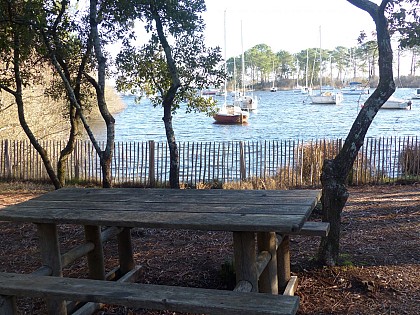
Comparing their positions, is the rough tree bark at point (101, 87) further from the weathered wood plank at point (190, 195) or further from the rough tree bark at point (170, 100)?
the weathered wood plank at point (190, 195)

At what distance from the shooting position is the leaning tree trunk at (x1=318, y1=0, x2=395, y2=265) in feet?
15.7

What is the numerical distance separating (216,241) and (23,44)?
4882 mm

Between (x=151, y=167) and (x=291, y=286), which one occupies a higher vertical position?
(x=291, y=286)

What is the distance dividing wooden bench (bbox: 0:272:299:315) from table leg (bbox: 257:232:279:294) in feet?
3.72

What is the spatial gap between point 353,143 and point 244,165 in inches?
373

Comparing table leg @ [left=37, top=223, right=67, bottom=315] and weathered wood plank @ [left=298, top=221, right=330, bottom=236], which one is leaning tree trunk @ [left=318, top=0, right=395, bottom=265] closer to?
weathered wood plank @ [left=298, top=221, right=330, bottom=236]

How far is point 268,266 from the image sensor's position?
4.24 metres

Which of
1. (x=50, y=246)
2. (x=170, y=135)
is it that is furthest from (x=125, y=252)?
(x=170, y=135)

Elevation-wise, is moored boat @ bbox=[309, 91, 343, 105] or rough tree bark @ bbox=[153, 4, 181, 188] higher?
rough tree bark @ bbox=[153, 4, 181, 188]

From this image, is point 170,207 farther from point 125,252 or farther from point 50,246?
point 125,252

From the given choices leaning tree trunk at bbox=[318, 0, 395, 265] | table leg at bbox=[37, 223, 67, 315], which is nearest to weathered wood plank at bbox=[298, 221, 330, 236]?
leaning tree trunk at bbox=[318, 0, 395, 265]

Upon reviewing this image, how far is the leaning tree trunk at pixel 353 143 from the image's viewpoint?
15.7 ft

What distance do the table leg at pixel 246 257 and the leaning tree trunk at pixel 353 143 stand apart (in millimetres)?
1493

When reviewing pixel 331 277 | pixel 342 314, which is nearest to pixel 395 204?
pixel 331 277
